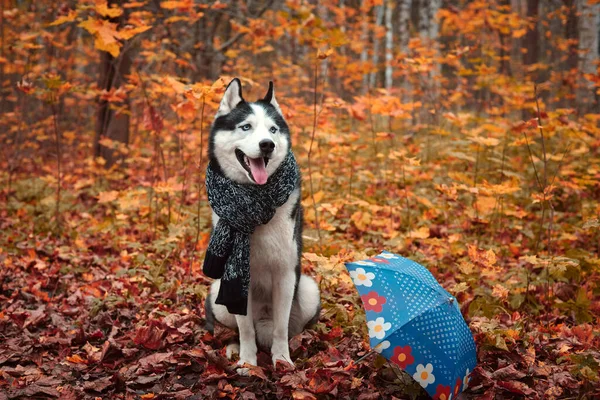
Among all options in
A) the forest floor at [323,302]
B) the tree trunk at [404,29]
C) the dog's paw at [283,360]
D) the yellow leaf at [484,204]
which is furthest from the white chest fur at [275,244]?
the tree trunk at [404,29]

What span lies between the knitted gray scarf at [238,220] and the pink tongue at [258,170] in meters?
0.07

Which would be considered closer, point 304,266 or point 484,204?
point 304,266

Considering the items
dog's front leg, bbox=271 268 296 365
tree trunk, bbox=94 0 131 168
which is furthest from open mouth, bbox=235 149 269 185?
tree trunk, bbox=94 0 131 168

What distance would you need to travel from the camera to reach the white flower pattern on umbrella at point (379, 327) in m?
2.67

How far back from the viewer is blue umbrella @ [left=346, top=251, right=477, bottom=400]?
2654 mm

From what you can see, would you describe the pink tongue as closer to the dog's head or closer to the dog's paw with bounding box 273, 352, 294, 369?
the dog's head

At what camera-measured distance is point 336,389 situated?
10.0 ft

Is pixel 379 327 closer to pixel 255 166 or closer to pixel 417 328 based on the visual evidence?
pixel 417 328

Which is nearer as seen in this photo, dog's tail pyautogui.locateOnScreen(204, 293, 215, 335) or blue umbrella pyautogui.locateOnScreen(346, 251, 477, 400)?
blue umbrella pyautogui.locateOnScreen(346, 251, 477, 400)

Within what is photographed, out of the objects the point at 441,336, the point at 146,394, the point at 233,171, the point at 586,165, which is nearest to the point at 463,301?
the point at 441,336

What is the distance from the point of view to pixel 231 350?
144 inches

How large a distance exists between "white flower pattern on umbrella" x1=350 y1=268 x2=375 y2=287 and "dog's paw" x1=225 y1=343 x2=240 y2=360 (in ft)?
4.22

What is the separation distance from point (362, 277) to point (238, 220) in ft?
3.02

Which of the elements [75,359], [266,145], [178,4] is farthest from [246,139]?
[178,4]
